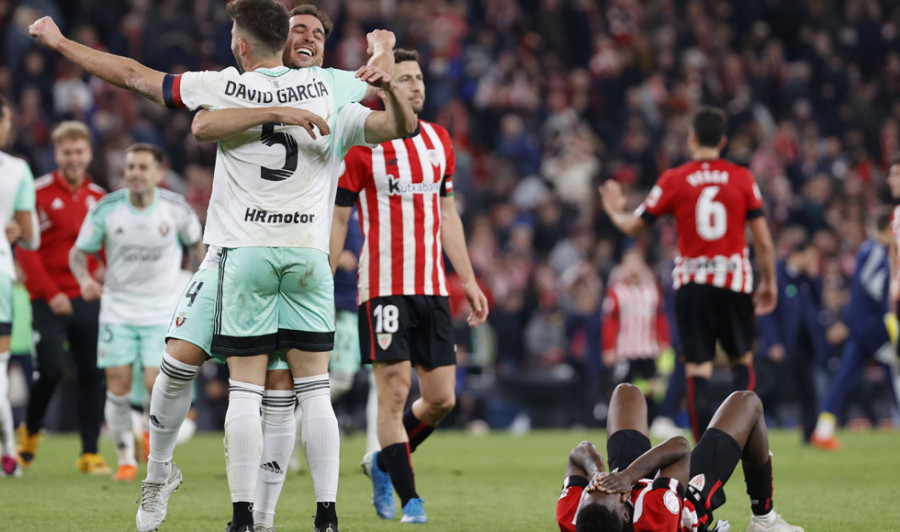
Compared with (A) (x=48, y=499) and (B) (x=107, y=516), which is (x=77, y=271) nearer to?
(A) (x=48, y=499)

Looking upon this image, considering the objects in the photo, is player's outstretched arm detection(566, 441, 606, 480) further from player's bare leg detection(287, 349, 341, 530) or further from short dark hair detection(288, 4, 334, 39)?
short dark hair detection(288, 4, 334, 39)

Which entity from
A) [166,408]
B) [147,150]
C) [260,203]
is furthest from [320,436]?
[147,150]

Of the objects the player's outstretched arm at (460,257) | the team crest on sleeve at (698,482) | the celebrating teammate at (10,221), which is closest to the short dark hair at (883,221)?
the player's outstretched arm at (460,257)

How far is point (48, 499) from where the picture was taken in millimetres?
7664

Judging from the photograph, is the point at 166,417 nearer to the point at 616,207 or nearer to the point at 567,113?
the point at 616,207

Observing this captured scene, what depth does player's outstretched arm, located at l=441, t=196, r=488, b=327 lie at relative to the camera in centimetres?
705

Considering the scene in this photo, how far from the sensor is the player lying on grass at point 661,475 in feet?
15.2

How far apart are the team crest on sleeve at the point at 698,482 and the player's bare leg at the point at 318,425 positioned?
1.53m

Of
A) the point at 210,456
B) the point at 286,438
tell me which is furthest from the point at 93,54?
the point at 210,456

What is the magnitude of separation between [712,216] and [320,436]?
4619 mm

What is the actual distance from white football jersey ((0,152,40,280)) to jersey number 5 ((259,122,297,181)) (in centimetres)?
388

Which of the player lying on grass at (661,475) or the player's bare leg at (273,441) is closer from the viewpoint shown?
the player lying on grass at (661,475)

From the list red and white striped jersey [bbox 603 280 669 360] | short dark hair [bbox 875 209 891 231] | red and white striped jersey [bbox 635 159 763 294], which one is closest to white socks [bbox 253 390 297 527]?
red and white striped jersey [bbox 635 159 763 294]

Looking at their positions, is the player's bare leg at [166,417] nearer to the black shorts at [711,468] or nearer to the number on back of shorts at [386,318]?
the number on back of shorts at [386,318]
